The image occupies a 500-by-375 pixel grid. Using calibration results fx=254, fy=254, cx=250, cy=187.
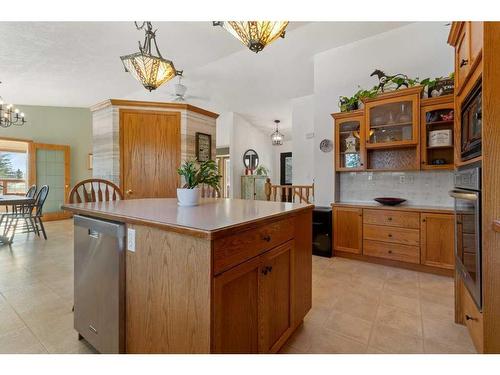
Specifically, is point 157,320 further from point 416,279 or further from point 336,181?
point 336,181

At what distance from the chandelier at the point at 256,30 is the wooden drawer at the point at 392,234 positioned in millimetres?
2573

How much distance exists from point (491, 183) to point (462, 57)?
1025mm

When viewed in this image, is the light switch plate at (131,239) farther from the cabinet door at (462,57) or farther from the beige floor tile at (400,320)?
the cabinet door at (462,57)

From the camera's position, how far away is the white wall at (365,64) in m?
3.18

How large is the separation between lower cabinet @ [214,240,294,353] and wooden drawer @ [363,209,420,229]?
2.07 m

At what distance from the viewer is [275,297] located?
1422mm

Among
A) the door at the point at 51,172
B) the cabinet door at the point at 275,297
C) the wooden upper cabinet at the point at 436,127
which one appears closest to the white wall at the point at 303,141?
the wooden upper cabinet at the point at 436,127

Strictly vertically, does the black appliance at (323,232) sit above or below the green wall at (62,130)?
below

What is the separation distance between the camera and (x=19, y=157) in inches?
267

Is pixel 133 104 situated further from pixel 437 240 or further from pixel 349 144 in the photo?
pixel 437 240

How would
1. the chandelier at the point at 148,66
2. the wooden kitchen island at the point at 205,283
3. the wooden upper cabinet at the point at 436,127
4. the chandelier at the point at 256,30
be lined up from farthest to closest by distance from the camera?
the wooden upper cabinet at the point at 436,127 → the chandelier at the point at 148,66 → the chandelier at the point at 256,30 → the wooden kitchen island at the point at 205,283

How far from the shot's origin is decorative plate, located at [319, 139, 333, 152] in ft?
13.0
